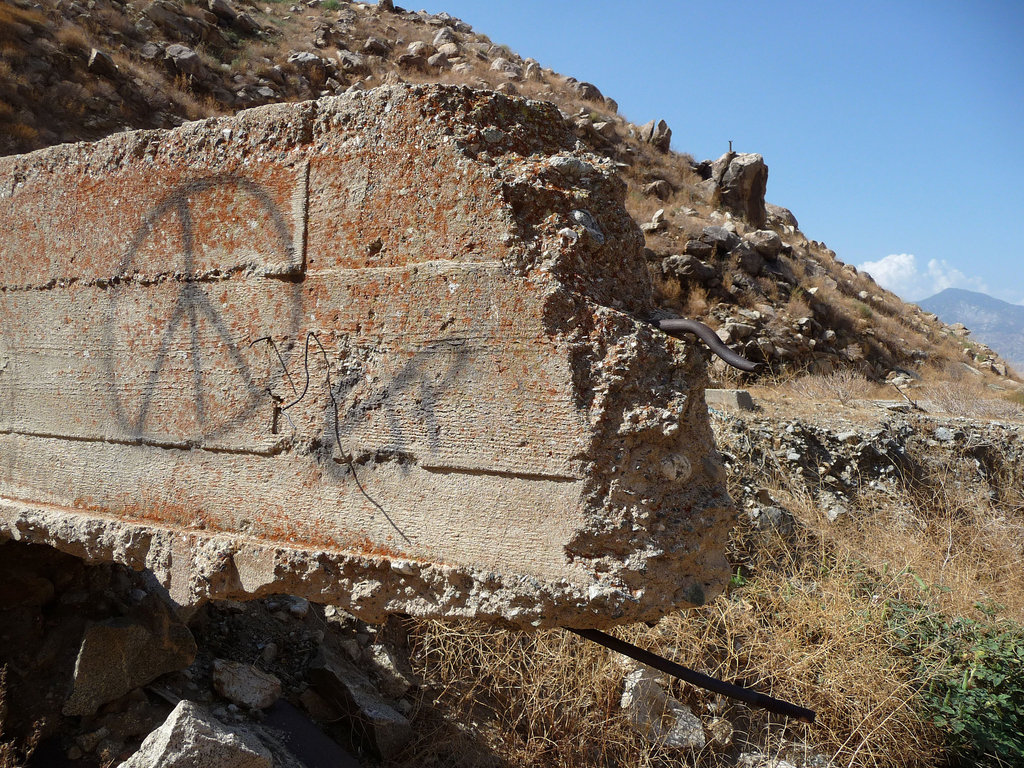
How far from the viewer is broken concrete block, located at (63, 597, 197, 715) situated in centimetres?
314

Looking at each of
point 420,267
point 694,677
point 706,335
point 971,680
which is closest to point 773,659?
point 971,680

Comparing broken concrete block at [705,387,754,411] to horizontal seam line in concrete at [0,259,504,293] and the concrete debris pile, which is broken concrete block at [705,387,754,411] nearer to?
the concrete debris pile

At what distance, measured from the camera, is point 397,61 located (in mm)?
17391

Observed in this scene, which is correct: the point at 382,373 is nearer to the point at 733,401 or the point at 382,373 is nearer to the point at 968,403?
the point at 733,401

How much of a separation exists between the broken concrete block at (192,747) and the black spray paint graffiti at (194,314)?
102 centimetres

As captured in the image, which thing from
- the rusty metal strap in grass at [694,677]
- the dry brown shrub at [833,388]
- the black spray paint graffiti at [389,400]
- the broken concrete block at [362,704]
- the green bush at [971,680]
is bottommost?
the broken concrete block at [362,704]

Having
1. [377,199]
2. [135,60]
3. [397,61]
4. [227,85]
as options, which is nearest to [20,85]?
[135,60]

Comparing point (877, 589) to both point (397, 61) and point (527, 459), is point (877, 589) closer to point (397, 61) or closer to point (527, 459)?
point (527, 459)

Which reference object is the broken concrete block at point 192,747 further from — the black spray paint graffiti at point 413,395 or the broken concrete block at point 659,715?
the broken concrete block at point 659,715

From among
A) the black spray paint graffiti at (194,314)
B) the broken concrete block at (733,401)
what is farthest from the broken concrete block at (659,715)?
the broken concrete block at (733,401)

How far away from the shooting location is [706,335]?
202 cm

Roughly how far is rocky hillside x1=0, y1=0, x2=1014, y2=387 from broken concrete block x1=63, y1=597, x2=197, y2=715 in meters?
6.70

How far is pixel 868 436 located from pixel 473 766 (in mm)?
4501

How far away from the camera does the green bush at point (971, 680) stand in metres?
3.51
